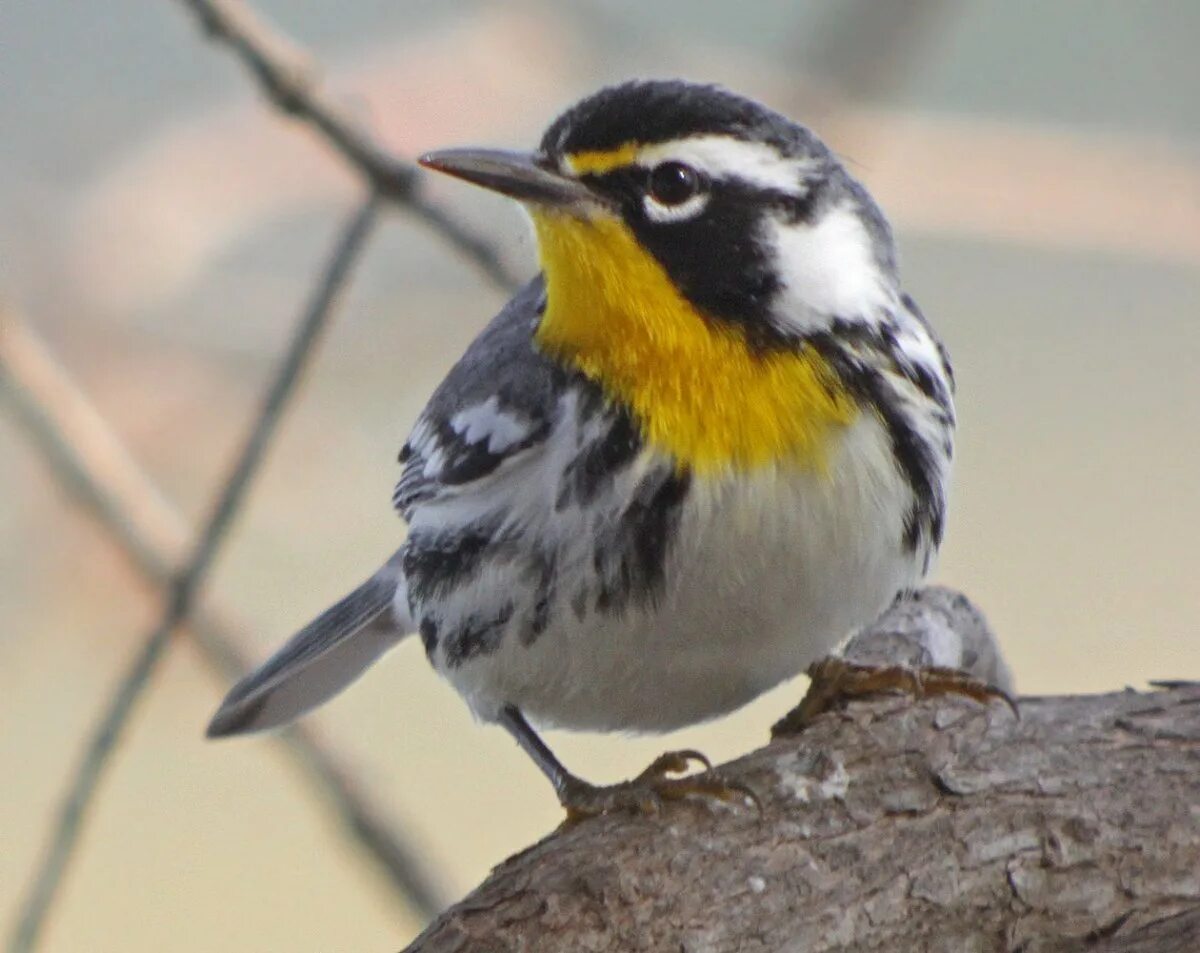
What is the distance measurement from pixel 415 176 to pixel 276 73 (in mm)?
307

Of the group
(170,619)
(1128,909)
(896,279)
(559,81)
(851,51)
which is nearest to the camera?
(1128,909)

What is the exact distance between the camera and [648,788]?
9.29 ft

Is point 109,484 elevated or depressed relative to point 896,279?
elevated

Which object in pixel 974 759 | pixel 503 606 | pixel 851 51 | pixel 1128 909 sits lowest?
pixel 1128 909

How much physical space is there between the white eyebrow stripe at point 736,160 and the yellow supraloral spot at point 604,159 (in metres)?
0.02

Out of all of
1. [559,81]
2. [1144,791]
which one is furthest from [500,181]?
[559,81]

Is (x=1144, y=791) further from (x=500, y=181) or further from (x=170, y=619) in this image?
(x=170, y=619)

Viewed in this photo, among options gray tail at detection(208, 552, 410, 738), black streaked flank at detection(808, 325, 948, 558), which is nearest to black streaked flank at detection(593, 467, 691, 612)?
black streaked flank at detection(808, 325, 948, 558)

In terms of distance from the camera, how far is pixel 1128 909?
2.68m

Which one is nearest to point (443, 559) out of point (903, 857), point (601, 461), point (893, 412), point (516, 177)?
point (601, 461)

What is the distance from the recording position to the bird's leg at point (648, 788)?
2.81 meters

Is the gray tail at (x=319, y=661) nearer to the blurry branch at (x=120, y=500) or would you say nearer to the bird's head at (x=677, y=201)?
the blurry branch at (x=120, y=500)

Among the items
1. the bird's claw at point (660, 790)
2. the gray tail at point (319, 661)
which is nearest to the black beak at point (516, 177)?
the bird's claw at point (660, 790)

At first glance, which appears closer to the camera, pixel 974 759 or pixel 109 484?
pixel 974 759
